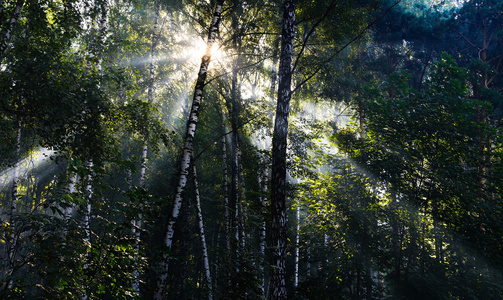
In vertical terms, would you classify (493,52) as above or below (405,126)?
above

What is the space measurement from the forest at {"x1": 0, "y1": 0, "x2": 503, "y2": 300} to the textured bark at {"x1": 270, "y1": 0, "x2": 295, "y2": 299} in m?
0.03

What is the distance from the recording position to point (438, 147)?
10039 mm

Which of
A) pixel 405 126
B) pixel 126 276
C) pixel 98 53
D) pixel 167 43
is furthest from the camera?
pixel 167 43

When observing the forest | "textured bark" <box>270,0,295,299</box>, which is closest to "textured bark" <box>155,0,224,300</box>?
the forest

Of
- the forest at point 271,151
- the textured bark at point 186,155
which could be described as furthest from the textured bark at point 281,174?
the textured bark at point 186,155

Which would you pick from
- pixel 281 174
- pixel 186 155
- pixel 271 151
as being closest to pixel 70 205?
pixel 186 155

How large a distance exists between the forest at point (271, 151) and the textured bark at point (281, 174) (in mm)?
31

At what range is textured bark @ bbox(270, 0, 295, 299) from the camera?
17.7ft

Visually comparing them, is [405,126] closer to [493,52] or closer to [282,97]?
[282,97]

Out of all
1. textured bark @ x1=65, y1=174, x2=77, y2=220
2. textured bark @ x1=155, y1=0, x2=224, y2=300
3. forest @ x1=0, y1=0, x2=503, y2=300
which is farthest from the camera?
textured bark @ x1=155, y1=0, x2=224, y2=300

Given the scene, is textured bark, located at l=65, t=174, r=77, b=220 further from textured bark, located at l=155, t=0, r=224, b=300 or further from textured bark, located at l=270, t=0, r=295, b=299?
textured bark, located at l=270, t=0, r=295, b=299

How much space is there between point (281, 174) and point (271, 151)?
353cm

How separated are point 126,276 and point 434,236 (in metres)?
9.90

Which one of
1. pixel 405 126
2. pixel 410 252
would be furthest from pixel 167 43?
pixel 410 252
